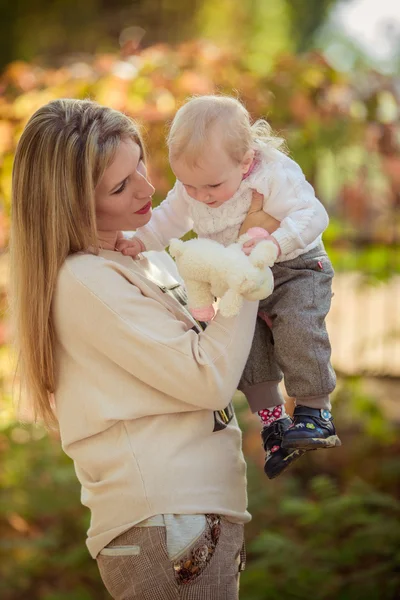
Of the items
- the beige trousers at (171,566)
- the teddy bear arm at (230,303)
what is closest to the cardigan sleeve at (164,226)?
the teddy bear arm at (230,303)

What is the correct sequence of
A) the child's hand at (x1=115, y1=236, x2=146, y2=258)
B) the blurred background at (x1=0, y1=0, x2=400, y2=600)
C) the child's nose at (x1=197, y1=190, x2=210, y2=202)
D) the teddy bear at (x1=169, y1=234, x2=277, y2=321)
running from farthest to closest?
the blurred background at (x1=0, y1=0, x2=400, y2=600) → the child's hand at (x1=115, y1=236, x2=146, y2=258) → the child's nose at (x1=197, y1=190, x2=210, y2=202) → the teddy bear at (x1=169, y1=234, x2=277, y2=321)

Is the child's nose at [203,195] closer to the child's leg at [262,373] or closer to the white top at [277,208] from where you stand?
the white top at [277,208]

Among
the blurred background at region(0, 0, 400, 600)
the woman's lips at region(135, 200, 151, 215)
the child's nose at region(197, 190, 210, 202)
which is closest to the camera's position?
the child's nose at region(197, 190, 210, 202)

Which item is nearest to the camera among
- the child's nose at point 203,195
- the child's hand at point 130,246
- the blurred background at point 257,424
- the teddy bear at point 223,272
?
the teddy bear at point 223,272

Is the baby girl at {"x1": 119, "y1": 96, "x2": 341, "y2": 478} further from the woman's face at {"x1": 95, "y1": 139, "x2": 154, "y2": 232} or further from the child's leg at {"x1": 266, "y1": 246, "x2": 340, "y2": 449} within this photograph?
the woman's face at {"x1": 95, "y1": 139, "x2": 154, "y2": 232}

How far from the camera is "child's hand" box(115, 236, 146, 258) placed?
2.17 m

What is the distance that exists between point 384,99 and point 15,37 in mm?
11144

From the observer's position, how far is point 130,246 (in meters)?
2.19

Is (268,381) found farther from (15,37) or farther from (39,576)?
(15,37)

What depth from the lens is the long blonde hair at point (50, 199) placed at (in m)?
1.96

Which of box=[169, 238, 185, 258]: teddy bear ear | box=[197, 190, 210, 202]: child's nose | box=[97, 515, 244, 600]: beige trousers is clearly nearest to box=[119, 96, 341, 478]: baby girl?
box=[197, 190, 210, 202]: child's nose

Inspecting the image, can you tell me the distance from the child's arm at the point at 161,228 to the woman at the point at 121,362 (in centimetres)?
12

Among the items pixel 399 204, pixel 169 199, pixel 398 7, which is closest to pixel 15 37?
pixel 398 7

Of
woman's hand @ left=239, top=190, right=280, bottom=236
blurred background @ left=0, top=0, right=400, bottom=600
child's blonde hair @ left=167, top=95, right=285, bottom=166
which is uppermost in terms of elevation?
child's blonde hair @ left=167, top=95, right=285, bottom=166
